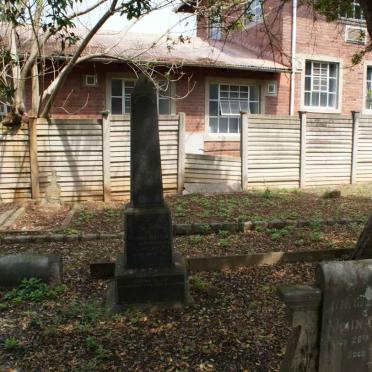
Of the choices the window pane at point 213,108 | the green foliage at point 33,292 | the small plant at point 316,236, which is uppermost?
the window pane at point 213,108

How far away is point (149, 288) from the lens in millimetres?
4523

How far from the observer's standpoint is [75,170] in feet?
35.0

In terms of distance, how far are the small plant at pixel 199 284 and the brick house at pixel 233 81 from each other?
9483 mm

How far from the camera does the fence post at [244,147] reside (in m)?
11.9

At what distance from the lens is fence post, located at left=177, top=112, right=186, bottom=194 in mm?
11055

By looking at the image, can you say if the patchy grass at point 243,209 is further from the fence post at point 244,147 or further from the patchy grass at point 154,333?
the patchy grass at point 154,333

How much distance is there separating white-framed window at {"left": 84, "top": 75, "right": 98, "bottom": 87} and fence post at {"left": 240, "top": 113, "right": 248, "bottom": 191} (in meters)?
5.23

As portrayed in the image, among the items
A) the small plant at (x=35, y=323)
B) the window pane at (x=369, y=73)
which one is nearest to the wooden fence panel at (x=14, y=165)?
the small plant at (x=35, y=323)

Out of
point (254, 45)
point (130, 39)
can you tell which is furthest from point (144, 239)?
point (254, 45)

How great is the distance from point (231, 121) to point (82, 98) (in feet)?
17.0

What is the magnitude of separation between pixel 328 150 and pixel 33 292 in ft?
33.5

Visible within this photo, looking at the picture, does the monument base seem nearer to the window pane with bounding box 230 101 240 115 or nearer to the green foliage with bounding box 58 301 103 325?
the green foliage with bounding box 58 301 103 325

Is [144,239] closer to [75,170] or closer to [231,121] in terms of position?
[75,170]

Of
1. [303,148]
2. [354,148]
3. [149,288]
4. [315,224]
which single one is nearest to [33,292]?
[149,288]
